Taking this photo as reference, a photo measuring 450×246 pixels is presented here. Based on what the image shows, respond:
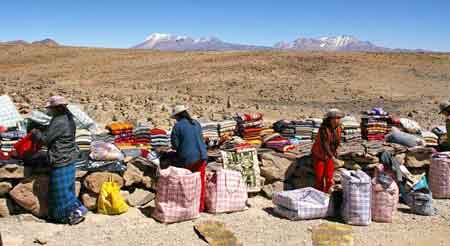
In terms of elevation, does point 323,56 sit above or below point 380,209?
above

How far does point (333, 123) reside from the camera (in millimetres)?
7234

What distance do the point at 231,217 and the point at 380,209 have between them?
2.10 m

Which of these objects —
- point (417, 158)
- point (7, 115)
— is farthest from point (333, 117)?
point (7, 115)

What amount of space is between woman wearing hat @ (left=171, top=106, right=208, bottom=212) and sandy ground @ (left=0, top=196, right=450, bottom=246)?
750mm

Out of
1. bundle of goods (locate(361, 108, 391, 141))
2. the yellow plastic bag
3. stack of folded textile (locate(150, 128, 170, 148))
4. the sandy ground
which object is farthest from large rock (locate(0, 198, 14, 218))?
bundle of goods (locate(361, 108, 391, 141))

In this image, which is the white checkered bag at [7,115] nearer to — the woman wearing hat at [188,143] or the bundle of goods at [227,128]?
the woman wearing hat at [188,143]

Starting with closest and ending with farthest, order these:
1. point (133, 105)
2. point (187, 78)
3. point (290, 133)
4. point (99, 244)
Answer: point (99, 244) < point (290, 133) < point (133, 105) < point (187, 78)

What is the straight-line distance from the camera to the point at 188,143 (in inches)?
265

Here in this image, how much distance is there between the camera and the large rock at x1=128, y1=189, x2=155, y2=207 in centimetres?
710

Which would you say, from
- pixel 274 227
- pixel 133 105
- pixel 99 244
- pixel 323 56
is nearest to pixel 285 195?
pixel 274 227

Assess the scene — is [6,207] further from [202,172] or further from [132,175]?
[202,172]

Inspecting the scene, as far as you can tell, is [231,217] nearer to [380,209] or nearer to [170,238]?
[170,238]

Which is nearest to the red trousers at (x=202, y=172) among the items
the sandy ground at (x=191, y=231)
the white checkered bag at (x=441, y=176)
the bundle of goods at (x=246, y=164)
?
the sandy ground at (x=191, y=231)

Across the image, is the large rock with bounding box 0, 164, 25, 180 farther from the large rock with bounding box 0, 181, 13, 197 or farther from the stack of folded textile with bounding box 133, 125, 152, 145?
the stack of folded textile with bounding box 133, 125, 152, 145
